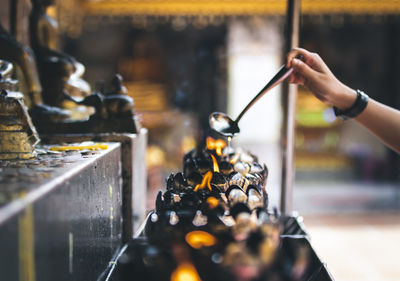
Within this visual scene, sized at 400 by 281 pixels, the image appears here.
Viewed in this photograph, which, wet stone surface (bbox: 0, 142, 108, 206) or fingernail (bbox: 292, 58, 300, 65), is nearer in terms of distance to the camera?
wet stone surface (bbox: 0, 142, 108, 206)

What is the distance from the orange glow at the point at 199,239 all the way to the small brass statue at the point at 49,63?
5.06 ft

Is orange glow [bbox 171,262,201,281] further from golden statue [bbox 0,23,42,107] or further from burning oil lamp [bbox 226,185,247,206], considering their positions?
golden statue [bbox 0,23,42,107]

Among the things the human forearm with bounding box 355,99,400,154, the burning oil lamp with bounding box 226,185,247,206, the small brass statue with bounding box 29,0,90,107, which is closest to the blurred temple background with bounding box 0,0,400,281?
the small brass statue with bounding box 29,0,90,107

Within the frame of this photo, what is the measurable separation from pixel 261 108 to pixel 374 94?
234 cm

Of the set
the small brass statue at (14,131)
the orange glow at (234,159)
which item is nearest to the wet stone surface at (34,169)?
the small brass statue at (14,131)

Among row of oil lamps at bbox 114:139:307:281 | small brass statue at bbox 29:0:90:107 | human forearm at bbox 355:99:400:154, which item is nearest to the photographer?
row of oil lamps at bbox 114:139:307:281

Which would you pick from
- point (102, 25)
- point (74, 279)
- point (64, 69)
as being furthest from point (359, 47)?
point (74, 279)

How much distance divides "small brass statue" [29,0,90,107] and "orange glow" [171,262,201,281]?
1596 mm

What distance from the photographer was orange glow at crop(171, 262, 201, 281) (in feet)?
2.26

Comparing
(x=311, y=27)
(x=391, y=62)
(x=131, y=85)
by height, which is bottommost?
(x=131, y=85)

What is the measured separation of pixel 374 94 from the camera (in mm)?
7637

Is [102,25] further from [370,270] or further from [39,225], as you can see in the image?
[39,225]

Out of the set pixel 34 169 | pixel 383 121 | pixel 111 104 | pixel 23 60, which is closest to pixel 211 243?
pixel 34 169

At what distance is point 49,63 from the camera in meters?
2.04
